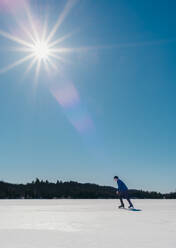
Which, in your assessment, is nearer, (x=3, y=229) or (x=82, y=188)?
(x=3, y=229)

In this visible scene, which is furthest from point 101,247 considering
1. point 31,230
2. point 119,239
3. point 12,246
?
point 31,230

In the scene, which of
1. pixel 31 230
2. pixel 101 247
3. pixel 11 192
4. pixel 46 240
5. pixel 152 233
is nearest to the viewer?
pixel 101 247

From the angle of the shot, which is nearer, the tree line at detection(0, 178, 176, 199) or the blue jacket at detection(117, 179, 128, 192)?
the blue jacket at detection(117, 179, 128, 192)

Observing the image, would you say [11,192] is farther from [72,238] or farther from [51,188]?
[72,238]

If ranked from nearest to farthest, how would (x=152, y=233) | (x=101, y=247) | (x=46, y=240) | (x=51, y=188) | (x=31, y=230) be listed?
1. (x=101, y=247)
2. (x=46, y=240)
3. (x=152, y=233)
4. (x=31, y=230)
5. (x=51, y=188)

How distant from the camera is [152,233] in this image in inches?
260

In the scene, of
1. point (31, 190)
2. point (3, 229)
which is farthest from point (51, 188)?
point (3, 229)

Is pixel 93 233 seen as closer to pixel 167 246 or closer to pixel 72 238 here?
pixel 72 238

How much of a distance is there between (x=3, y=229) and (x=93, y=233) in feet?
8.03

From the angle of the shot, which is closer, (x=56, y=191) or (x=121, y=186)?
(x=121, y=186)

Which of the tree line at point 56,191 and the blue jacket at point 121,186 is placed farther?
the tree line at point 56,191

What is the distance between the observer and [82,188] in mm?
40250

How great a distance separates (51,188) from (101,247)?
3702 centimetres

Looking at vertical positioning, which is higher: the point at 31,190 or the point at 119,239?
the point at 31,190
